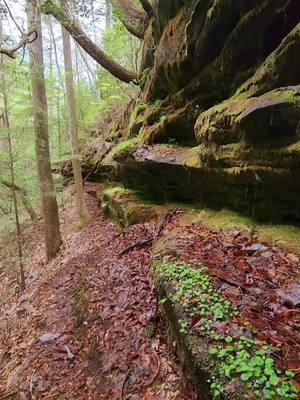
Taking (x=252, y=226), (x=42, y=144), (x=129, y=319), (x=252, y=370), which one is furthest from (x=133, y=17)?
(x=252, y=370)

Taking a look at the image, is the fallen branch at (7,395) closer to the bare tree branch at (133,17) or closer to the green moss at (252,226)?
the green moss at (252,226)

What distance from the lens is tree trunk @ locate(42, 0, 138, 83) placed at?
28.4 ft

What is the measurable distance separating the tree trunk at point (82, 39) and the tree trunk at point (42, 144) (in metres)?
0.79

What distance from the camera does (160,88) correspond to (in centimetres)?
898

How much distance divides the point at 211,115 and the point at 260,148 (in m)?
1.41

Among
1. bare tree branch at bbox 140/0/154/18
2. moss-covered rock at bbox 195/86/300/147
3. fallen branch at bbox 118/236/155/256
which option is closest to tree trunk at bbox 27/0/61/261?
bare tree branch at bbox 140/0/154/18

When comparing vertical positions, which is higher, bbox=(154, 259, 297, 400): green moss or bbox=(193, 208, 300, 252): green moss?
bbox=(193, 208, 300, 252): green moss

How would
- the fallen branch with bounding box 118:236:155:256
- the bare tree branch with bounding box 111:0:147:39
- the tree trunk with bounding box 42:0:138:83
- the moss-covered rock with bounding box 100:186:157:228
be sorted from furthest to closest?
the bare tree branch with bounding box 111:0:147:39, the tree trunk with bounding box 42:0:138:83, the moss-covered rock with bounding box 100:186:157:228, the fallen branch with bounding box 118:236:155:256

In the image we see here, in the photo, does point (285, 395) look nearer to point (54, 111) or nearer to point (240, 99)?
point (240, 99)

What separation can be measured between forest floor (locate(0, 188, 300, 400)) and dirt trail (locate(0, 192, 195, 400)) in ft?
0.05

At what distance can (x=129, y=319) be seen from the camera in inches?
179

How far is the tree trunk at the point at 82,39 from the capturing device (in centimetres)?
865

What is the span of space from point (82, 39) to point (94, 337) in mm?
9338

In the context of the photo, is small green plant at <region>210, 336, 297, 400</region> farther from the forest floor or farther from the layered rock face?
the layered rock face
